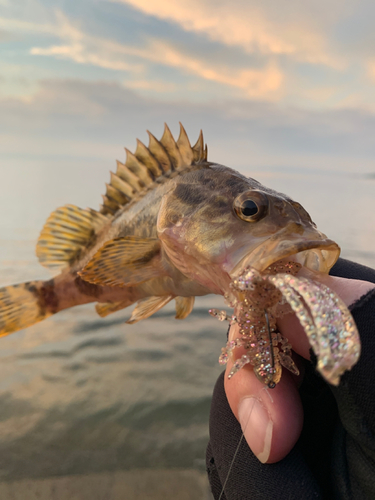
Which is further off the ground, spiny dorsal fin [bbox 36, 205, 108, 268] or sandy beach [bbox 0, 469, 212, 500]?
spiny dorsal fin [bbox 36, 205, 108, 268]

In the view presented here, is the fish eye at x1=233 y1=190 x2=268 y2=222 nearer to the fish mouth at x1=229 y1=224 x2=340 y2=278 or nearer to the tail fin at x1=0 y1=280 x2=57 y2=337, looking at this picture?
the fish mouth at x1=229 y1=224 x2=340 y2=278

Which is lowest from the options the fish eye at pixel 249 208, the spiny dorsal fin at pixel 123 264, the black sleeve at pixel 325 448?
the black sleeve at pixel 325 448

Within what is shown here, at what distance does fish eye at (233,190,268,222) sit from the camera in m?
1.23

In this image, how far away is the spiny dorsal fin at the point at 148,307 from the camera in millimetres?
2047

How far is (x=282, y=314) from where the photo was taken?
A: 109 centimetres

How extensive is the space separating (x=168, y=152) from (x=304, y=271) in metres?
1.37

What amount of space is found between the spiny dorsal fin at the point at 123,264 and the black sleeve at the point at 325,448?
863 millimetres

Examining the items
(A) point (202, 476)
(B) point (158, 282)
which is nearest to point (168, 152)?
(B) point (158, 282)

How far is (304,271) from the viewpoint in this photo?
1064mm

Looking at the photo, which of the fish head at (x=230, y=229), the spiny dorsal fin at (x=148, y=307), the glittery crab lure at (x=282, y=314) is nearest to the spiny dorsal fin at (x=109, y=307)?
the spiny dorsal fin at (x=148, y=307)

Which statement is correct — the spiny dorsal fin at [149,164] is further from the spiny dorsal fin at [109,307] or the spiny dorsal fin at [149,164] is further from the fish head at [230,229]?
the spiny dorsal fin at [109,307]

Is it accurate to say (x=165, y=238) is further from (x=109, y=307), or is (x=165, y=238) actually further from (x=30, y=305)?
(x=30, y=305)

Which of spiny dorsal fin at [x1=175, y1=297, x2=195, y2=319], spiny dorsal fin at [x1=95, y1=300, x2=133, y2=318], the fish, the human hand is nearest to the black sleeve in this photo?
the human hand

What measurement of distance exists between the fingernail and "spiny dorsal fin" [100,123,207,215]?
4.23 ft
